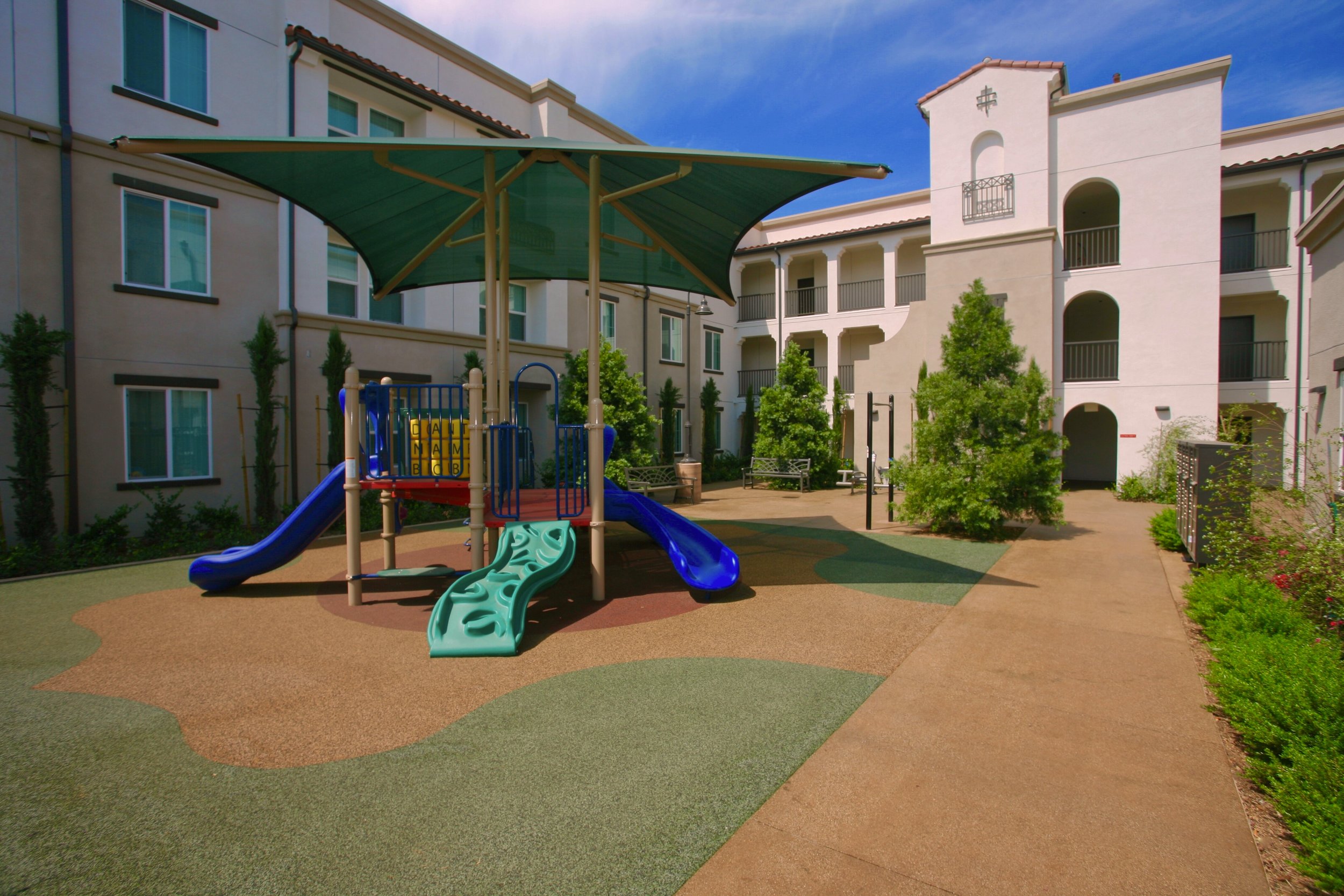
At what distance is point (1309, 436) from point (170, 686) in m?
16.0

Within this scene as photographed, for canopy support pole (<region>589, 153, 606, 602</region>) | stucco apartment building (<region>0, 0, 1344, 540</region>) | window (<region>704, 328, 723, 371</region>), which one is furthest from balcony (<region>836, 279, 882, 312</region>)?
canopy support pole (<region>589, 153, 606, 602</region>)

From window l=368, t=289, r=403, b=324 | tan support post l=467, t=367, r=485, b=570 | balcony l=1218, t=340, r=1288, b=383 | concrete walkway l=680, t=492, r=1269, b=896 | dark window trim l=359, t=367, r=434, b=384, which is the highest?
window l=368, t=289, r=403, b=324

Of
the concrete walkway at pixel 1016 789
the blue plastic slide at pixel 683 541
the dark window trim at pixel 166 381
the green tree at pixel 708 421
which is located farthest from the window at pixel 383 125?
the concrete walkway at pixel 1016 789

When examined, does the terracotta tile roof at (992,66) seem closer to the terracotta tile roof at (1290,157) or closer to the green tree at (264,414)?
the terracotta tile roof at (1290,157)

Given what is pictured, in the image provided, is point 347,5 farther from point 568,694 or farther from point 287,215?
point 568,694

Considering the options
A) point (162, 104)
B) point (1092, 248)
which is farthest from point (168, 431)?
point (1092, 248)

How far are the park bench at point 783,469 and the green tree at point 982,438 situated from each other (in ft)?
26.3

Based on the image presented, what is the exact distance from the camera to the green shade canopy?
20.5ft

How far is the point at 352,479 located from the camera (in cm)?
686

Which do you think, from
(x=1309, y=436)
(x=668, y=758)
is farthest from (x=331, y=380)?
(x=1309, y=436)

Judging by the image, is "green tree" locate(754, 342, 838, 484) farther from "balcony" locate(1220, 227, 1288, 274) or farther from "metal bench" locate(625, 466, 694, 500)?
"balcony" locate(1220, 227, 1288, 274)

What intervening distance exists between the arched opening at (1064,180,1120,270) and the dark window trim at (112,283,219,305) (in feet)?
65.4

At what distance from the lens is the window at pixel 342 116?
13.5 m

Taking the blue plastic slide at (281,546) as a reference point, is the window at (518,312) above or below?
above
